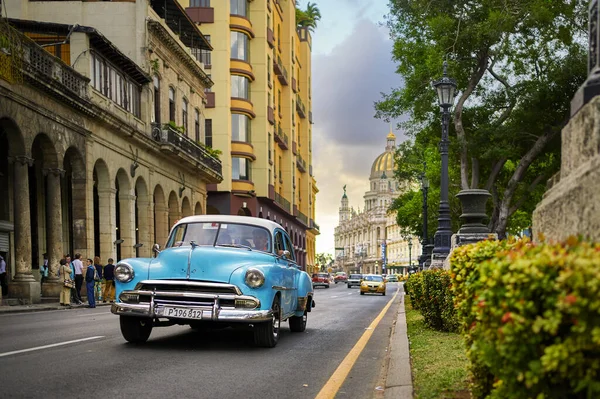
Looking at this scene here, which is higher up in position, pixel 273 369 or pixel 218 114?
pixel 218 114

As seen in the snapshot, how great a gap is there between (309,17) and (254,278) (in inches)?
3291

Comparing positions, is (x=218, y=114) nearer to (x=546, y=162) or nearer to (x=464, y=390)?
(x=546, y=162)

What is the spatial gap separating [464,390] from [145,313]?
15.5ft

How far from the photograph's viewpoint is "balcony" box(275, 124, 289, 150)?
62053 millimetres

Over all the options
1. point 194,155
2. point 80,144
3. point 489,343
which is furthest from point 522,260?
point 194,155

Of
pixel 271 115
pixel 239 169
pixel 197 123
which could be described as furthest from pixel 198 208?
pixel 271 115

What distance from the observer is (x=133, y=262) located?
10000 millimetres

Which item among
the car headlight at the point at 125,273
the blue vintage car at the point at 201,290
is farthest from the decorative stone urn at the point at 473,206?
the car headlight at the point at 125,273

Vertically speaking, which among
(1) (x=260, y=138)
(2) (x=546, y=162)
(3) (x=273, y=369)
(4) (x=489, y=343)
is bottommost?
(3) (x=273, y=369)

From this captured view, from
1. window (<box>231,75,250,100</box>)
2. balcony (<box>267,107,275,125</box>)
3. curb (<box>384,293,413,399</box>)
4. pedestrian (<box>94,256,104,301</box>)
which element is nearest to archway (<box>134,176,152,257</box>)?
pedestrian (<box>94,256,104,301</box>)

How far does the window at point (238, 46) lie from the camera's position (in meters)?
52.5

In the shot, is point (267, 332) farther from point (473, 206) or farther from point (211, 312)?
point (473, 206)

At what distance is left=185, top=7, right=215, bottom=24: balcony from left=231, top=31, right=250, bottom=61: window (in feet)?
6.55

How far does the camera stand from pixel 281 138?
63594mm
